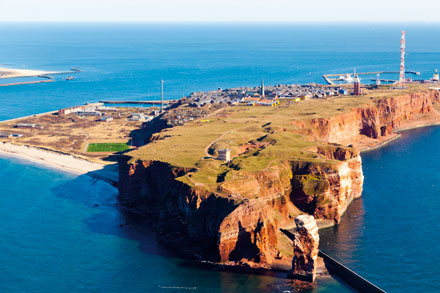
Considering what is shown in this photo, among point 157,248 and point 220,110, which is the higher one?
point 220,110

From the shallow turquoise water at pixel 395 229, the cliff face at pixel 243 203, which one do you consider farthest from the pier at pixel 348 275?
the cliff face at pixel 243 203

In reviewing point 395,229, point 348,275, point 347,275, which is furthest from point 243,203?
point 395,229

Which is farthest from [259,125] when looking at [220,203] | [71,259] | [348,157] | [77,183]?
[71,259]

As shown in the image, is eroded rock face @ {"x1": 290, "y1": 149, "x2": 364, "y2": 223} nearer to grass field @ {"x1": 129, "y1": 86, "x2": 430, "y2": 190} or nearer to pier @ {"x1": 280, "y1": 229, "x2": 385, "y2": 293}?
grass field @ {"x1": 129, "y1": 86, "x2": 430, "y2": 190}

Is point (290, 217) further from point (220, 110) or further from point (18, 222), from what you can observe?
point (220, 110)

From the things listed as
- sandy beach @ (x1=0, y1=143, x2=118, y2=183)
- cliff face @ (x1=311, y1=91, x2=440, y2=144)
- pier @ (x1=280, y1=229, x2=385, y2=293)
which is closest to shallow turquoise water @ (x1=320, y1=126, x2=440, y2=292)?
pier @ (x1=280, y1=229, x2=385, y2=293)
